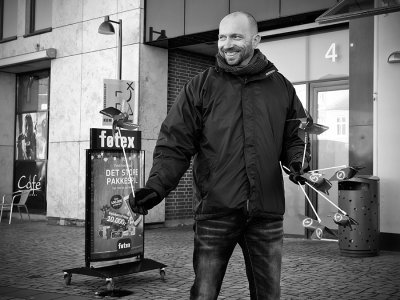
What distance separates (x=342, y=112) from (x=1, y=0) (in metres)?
10.9

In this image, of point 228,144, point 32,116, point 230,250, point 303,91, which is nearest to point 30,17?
point 32,116

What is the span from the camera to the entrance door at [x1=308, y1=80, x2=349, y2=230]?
1088 cm

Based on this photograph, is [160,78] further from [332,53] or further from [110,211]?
[110,211]

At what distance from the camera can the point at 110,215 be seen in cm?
670

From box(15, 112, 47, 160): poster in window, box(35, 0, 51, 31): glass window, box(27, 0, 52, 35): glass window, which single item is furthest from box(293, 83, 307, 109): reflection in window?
box(15, 112, 47, 160): poster in window

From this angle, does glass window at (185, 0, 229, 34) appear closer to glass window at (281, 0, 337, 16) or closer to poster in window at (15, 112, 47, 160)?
glass window at (281, 0, 337, 16)

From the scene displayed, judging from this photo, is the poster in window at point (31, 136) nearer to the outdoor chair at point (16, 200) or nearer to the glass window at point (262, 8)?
the outdoor chair at point (16, 200)

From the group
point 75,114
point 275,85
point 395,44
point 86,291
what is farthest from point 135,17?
point 275,85

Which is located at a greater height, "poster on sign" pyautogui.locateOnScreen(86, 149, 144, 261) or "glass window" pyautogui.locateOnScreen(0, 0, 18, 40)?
"glass window" pyautogui.locateOnScreen(0, 0, 18, 40)

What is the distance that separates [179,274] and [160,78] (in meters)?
6.72

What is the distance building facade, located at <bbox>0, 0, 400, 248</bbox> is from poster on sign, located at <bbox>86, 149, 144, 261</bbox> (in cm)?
398

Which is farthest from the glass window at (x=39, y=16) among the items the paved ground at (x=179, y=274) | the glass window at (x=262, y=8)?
the paved ground at (x=179, y=274)

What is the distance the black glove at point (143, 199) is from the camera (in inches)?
116

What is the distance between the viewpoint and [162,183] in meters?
3.02
